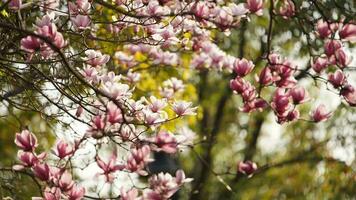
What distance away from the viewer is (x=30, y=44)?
13.0ft

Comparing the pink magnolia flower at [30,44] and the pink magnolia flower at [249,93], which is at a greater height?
the pink magnolia flower at [30,44]

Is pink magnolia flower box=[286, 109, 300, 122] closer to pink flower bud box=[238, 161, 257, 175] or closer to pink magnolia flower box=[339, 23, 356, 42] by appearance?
pink magnolia flower box=[339, 23, 356, 42]

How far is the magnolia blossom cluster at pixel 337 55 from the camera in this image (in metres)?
4.97

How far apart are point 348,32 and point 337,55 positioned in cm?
20

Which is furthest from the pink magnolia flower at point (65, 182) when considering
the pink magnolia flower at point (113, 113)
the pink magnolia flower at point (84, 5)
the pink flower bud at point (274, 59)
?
the pink flower bud at point (274, 59)

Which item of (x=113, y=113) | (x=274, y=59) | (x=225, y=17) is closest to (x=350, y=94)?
(x=274, y=59)

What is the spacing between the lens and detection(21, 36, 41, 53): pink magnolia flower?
13.0 feet

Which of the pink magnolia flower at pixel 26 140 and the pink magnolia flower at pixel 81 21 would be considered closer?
the pink magnolia flower at pixel 26 140

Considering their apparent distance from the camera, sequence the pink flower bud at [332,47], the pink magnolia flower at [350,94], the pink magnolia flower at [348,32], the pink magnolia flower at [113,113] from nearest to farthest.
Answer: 1. the pink magnolia flower at [113,113]
2. the pink magnolia flower at [350,94]
3. the pink magnolia flower at [348,32]
4. the pink flower bud at [332,47]

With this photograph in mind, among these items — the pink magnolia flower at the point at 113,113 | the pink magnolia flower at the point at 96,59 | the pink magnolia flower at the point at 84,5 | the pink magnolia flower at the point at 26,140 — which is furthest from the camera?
the pink magnolia flower at the point at 96,59

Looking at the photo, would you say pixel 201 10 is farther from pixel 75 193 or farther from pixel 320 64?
pixel 75 193

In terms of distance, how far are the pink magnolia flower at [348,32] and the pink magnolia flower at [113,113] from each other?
7.33 ft

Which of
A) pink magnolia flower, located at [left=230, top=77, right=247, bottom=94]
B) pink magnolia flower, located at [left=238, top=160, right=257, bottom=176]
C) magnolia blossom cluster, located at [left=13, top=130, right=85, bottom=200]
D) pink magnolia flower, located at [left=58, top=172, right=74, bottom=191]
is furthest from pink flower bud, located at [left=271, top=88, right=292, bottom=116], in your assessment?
pink magnolia flower, located at [left=58, top=172, right=74, bottom=191]

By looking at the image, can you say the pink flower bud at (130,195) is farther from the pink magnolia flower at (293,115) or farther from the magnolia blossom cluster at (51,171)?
the pink magnolia flower at (293,115)
